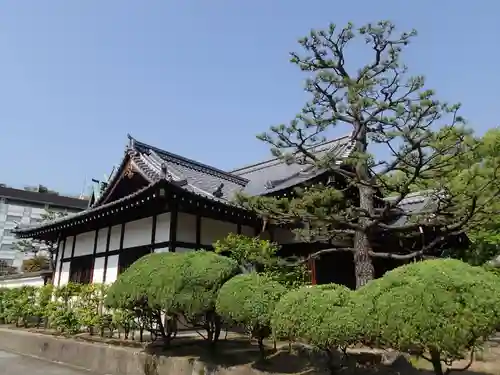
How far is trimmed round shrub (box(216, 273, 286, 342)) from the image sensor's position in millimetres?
6250

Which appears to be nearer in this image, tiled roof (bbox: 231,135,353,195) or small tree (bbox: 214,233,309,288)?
small tree (bbox: 214,233,309,288)

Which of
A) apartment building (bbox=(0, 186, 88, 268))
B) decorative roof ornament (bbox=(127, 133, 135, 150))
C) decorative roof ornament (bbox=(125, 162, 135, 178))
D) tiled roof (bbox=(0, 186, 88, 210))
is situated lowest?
decorative roof ornament (bbox=(125, 162, 135, 178))

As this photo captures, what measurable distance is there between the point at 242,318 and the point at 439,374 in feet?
9.09

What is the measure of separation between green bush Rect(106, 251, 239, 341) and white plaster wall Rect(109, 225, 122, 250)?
5.68 meters

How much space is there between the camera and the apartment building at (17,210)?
2050 inches

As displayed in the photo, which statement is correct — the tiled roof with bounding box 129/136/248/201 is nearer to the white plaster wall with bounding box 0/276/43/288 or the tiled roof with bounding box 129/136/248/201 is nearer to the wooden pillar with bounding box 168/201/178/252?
the wooden pillar with bounding box 168/201/178/252

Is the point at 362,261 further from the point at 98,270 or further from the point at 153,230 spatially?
the point at 98,270

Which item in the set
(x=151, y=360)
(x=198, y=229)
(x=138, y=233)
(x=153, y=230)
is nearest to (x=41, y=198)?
(x=138, y=233)

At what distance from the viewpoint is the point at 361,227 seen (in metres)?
9.43

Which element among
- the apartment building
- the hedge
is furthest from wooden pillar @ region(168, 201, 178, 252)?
the apartment building

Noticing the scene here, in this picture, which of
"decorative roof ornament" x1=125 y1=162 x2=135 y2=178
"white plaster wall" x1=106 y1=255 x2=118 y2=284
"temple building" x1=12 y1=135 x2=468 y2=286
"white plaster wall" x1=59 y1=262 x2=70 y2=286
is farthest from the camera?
"white plaster wall" x1=59 y1=262 x2=70 y2=286

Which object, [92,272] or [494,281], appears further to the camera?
[92,272]

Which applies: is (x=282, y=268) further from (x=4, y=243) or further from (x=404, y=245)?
(x=4, y=243)

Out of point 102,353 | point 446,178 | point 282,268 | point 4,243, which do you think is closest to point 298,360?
point 282,268
